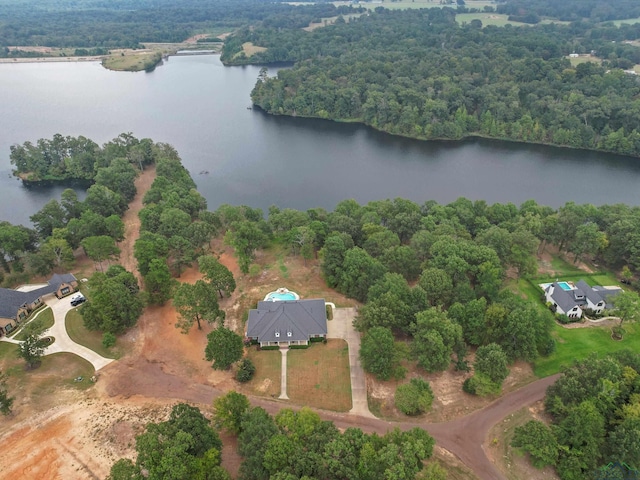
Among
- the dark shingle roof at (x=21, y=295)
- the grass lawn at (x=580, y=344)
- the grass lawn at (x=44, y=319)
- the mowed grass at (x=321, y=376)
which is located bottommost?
the grass lawn at (x=580, y=344)

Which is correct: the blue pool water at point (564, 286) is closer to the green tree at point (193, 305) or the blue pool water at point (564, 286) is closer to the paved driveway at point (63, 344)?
the green tree at point (193, 305)

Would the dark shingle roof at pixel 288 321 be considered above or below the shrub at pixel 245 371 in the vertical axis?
above

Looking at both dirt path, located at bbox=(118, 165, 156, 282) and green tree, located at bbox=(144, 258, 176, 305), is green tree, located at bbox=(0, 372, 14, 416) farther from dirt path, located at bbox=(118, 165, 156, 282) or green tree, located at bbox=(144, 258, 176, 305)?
dirt path, located at bbox=(118, 165, 156, 282)

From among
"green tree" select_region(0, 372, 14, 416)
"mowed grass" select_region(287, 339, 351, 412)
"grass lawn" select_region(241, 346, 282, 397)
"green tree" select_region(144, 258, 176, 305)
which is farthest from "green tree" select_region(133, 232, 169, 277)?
"mowed grass" select_region(287, 339, 351, 412)

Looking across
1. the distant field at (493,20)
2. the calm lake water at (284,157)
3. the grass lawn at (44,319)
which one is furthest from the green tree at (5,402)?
the distant field at (493,20)

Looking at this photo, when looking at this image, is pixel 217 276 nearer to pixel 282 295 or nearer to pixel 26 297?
pixel 282 295

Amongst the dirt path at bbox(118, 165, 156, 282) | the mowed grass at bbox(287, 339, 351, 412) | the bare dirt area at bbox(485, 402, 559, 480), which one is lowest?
the bare dirt area at bbox(485, 402, 559, 480)
